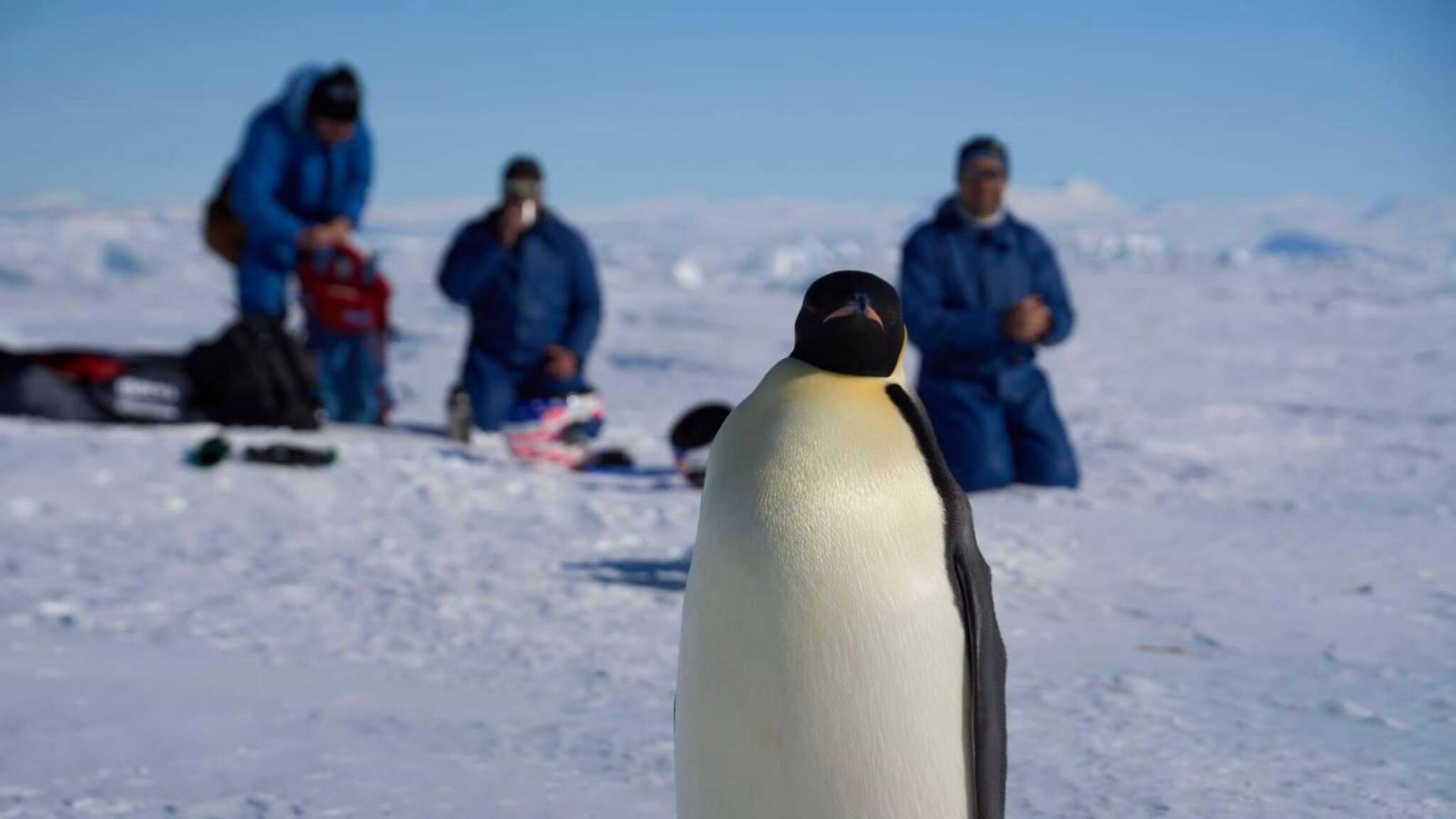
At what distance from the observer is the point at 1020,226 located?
486 cm

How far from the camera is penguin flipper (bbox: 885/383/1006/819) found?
1.54m

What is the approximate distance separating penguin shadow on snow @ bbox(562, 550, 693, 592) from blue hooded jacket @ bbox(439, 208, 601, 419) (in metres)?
1.87

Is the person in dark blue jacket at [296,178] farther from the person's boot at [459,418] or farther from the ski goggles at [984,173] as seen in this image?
the ski goggles at [984,173]

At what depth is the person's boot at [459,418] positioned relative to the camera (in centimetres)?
540

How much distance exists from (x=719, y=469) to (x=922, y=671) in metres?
0.32

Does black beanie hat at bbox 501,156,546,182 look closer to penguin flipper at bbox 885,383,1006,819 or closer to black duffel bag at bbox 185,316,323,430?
black duffel bag at bbox 185,316,323,430

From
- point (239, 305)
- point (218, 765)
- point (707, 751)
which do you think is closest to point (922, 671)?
point (707, 751)

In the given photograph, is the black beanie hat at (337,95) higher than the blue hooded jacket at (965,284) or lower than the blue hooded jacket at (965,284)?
higher

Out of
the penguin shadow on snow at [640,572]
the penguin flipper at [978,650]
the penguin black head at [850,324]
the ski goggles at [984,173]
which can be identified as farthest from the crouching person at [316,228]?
the penguin flipper at [978,650]

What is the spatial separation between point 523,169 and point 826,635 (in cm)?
409

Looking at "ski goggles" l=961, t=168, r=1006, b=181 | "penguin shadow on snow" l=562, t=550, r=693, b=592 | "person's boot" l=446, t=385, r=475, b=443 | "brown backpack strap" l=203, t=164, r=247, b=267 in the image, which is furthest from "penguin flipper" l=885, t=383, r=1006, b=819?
"brown backpack strap" l=203, t=164, r=247, b=267

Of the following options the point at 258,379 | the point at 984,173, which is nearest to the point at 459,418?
the point at 258,379

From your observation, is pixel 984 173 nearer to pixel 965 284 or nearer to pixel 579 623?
pixel 965 284

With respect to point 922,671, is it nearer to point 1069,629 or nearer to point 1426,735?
point 1426,735
